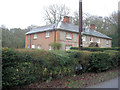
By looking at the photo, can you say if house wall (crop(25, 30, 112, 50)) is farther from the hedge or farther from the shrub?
the hedge

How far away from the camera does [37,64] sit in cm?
606

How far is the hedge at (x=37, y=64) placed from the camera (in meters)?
5.14

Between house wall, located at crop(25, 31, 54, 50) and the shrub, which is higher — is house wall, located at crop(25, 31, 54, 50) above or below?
above

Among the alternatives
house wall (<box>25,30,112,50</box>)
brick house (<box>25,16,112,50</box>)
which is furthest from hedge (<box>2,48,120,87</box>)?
brick house (<box>25,16,112,50</box>)

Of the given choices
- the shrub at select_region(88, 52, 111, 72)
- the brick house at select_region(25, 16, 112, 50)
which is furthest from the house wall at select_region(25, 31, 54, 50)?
the shrub at select_region(88, 52, 111, 72)

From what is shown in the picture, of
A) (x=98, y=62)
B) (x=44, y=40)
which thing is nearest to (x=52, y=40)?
(x=44, y=40)

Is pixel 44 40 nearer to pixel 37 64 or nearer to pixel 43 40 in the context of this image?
pixel 43 40

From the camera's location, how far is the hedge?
16.9 feet

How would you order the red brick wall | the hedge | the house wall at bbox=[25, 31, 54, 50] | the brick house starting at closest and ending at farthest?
1. the hedge
2. the brick house
3. the red brick wall
4. the house wall at bbox=[25, 31, 54, 50]

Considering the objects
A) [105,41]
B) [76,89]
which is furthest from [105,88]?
[105,41]

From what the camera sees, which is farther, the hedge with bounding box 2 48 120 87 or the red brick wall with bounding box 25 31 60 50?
the red brick wall with bounding box 25 31 60 50

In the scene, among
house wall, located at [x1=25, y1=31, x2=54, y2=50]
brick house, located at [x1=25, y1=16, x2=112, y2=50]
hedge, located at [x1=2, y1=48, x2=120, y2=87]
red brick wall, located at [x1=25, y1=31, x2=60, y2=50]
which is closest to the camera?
hedge, located at [x1=2, y1=48, x2=120, y2=87]

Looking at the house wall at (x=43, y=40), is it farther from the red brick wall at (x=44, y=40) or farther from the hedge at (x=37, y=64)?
the hedge at (x=37, y=64)

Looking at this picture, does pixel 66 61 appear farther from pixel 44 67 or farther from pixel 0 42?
pixel 0 42
